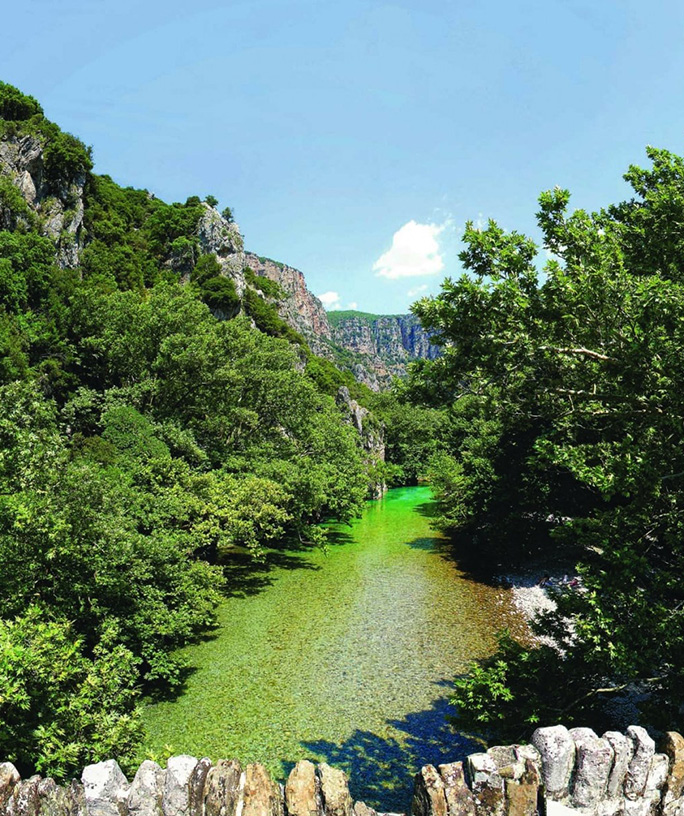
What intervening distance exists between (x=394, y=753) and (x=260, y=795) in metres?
8.64

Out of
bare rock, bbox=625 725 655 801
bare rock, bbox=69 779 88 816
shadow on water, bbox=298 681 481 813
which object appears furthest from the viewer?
shadow on water, bbox=298 681 481 813

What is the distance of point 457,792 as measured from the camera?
13.9 feet

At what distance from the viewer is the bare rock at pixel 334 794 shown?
422 centimetres

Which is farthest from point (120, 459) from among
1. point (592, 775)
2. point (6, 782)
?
point (592, 775)

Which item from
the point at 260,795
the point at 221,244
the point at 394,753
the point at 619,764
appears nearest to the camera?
the point at 260,795

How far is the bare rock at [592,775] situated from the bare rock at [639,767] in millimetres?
270

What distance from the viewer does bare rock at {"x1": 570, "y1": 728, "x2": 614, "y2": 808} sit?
172 inches

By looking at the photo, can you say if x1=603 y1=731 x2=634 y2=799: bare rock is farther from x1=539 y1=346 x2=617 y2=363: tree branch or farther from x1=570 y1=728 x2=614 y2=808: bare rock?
x1=539 y1=346 x2=617 y2=363: tree branch

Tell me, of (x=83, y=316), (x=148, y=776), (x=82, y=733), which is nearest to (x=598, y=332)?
(x=148, y=776)

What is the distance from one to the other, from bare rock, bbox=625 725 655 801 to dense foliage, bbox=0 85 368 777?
8289 mm

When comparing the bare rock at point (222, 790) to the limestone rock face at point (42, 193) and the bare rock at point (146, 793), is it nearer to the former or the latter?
the bare rock at point (146, 793)

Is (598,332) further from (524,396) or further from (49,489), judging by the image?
(49,489)

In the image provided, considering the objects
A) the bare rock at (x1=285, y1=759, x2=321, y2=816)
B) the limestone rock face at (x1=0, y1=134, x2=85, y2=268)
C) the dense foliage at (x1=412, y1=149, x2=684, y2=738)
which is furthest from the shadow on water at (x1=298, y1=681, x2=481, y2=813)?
the limestone rock face at (x1=0, y1=134, x2=85, y2=268)

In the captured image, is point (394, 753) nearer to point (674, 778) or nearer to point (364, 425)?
point (674, 778)
